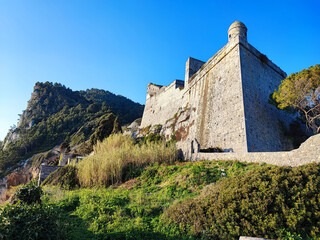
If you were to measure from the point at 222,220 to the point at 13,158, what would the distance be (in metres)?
49.3

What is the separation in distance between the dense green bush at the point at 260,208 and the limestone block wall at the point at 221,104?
7.26 m

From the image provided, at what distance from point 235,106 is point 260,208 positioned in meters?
10.3

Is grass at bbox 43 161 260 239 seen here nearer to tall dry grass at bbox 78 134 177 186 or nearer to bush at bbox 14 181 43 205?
tall dry grass at bbox 78 134 177 186

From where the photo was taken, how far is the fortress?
495 inches

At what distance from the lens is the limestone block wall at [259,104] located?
1252 centimetres

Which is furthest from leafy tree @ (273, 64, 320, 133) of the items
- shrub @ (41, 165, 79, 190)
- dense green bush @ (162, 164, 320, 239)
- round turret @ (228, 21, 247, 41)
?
shrub @ (41, 165, 79, 190)

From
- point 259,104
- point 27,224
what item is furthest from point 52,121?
point 27,224

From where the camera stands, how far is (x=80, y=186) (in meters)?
10.0

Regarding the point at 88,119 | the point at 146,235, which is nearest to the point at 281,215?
the point at 146,235

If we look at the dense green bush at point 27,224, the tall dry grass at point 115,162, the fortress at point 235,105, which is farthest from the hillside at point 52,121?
the dense green bush at point 27,224

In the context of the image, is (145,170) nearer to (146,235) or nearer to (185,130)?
(146,235)

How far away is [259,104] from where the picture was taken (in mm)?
14094

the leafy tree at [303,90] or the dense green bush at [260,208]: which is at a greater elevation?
the leafy tree at [303,90]

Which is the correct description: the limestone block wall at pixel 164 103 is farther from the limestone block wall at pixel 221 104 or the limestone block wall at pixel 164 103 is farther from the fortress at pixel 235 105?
the limestone block wall at pixel 221 104
